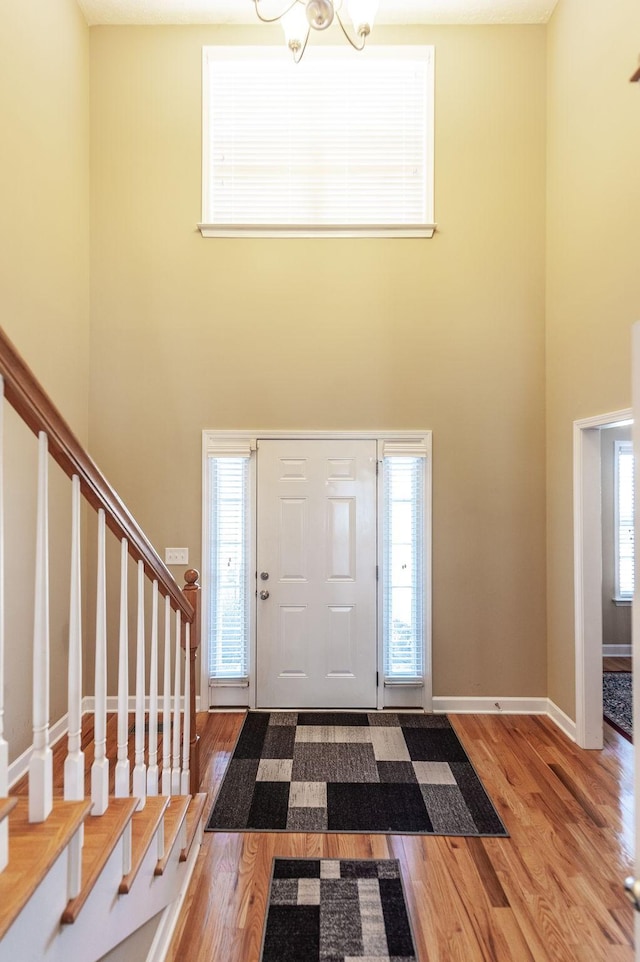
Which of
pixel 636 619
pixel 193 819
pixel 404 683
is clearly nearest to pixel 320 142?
pixel 636 619

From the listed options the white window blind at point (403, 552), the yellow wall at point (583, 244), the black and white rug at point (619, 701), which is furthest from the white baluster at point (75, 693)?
the black and white rug at point (619, 701)

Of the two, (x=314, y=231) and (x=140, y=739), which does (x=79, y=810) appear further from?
(x=314, y=231)

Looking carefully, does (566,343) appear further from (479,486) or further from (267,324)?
(267,324)

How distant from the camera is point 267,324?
3.74m

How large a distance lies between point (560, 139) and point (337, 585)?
353cm

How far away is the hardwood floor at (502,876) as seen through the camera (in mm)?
1838

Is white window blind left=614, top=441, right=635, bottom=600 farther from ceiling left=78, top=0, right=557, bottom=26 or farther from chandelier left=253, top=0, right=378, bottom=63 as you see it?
chandelier left=253, top=0, right=378, bottom=63

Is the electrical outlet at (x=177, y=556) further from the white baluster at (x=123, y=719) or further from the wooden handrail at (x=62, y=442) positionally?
the white baluster at (x=123, y=719)

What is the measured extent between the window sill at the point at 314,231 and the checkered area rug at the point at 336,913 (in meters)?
3.82

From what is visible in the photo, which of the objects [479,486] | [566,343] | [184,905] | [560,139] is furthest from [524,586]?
[560,139]

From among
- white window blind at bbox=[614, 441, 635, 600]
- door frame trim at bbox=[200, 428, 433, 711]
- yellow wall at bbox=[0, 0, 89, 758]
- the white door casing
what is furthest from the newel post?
white window blind at bbox=[614, 441, 635, 600]

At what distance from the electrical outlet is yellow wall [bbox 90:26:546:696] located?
0.07 m

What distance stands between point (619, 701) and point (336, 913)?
3090 millimetres

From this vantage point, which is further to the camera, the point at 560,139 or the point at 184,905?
the point at 560,139
